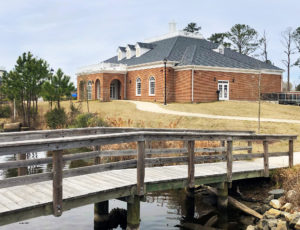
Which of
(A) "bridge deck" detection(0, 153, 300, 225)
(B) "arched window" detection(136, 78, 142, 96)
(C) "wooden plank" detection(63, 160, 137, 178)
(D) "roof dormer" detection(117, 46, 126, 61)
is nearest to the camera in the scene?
(A) "bridge deck" detection(0, 153, 300, 225)

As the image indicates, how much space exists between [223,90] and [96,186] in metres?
32.8

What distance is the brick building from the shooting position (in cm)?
3709

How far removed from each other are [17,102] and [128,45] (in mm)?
17373

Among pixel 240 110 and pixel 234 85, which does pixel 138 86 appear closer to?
pixel 234 85

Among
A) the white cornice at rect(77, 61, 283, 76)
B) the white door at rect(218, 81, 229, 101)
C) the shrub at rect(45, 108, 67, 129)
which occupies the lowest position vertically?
the shrub at rect(45, 108, 67, 129)

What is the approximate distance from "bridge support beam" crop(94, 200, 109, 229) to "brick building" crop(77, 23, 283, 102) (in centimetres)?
2735

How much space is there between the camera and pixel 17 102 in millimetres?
38344

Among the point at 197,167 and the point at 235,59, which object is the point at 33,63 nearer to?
the point at 235,59

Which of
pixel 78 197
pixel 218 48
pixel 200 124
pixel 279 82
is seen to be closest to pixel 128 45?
pixel 218 48

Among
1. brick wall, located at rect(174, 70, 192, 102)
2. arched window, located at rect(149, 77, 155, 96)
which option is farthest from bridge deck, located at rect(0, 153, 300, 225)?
arched window, located at rect(149, 77, 155, 96)

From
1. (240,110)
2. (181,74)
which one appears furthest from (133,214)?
(181,74)

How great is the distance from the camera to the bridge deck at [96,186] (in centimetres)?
614

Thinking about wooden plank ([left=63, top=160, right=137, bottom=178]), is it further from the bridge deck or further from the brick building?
the brick building

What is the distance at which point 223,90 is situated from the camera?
38594mm
